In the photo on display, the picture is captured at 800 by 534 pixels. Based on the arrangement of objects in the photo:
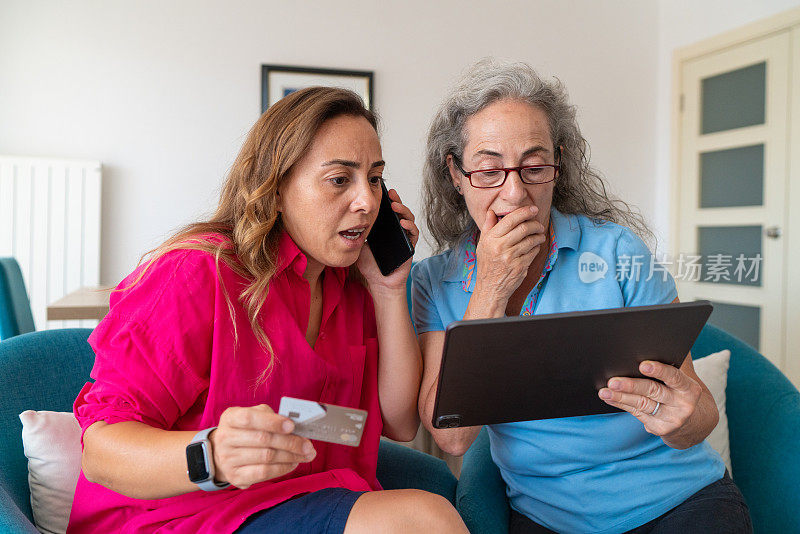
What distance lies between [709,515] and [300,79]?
3455 mm

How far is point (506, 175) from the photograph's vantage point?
Answer: 1342 millimetres

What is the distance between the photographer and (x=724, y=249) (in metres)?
4.35

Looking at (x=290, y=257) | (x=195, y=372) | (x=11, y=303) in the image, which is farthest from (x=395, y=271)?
(x=11, y=303)

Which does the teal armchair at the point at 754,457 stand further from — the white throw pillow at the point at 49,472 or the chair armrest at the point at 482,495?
the white throw pillow at the point at 49,472

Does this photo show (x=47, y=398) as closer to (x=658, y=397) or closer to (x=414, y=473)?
(x=414, y=473)

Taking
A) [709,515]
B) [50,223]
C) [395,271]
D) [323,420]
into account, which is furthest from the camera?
[50,223]

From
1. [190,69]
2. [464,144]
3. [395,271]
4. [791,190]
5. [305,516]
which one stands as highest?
[190,69]

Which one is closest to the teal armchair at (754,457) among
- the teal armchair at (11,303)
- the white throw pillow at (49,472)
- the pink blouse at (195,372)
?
the pink blouse at (195,372)

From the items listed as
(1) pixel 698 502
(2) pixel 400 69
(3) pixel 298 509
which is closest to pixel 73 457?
(3) pixel 298 509

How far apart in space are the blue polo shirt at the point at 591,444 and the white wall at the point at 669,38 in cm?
361

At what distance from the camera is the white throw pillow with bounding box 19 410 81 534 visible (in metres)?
1.18

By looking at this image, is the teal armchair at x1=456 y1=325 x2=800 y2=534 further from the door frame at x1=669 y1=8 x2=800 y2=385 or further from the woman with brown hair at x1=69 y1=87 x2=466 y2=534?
the door frame at x1=669 y1=8 x2=800 y2=385

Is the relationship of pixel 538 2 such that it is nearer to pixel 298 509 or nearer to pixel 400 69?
pixel 400 69

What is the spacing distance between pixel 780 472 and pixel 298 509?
47.4 inches
